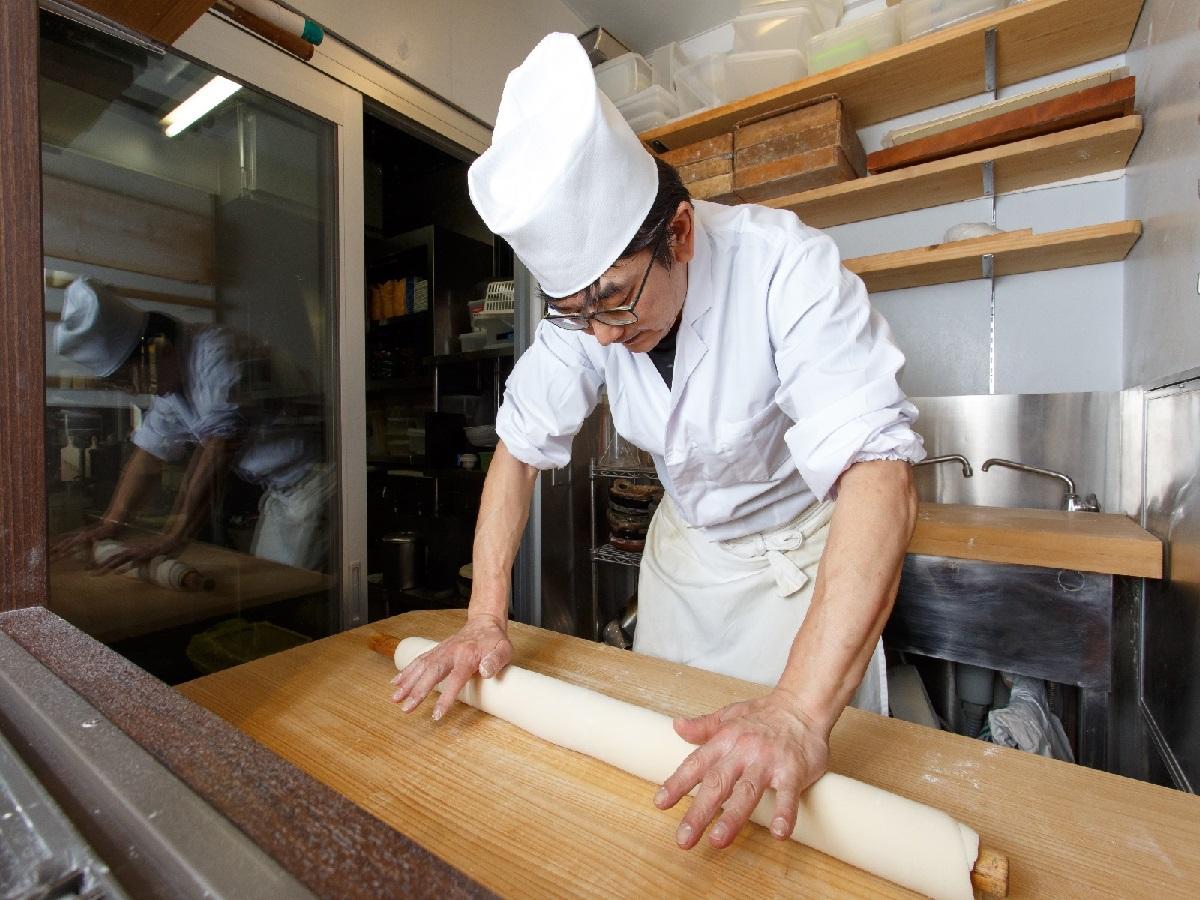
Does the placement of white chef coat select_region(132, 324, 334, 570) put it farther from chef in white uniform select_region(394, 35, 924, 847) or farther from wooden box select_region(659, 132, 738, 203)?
wooden box select_region(659, 132, 738, 203)

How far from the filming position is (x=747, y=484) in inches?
44.7

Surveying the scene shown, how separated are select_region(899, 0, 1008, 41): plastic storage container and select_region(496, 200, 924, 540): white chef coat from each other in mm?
1499

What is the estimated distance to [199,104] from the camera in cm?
142

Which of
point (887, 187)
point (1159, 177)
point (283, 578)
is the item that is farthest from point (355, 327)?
point (1159, 177)

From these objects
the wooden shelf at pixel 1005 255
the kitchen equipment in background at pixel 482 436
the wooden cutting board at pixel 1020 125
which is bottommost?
the kitchen equipment in background at pixel 482 436

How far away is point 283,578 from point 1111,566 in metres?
1.95

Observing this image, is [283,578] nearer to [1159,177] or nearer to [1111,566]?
[1111,566]

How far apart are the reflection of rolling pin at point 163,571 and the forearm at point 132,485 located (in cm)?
6

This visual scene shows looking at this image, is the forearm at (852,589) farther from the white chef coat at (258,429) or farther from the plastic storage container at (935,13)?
the plastic storage container at (935,13)

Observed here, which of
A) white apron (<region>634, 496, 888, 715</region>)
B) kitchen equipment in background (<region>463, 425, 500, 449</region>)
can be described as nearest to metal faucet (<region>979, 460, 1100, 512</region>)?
white apron (<region>634, 496, 888, 715</region>)

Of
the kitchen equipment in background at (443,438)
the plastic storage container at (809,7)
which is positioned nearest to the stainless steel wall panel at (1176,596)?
the plastic storage container at (809,7)

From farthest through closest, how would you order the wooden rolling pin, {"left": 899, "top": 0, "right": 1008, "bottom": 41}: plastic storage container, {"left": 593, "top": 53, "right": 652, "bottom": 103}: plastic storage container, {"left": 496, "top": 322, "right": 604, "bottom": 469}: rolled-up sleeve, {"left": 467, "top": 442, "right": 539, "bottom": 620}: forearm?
{"left": 593, "top": 53, "right": 652, "bottom": 103}: plastic storage container
{"left": 899, "top": 0, "right": 1008, "bottom": 41}: plastic storage container
{"left": 496, "top": 322, "right": 604, "bottom": 469}: rolled-up sleeve
{"left": 467, "top": 442, "right": 539, "bottom": 620}: forearm
the wooden rolling pin

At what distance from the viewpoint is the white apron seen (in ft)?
3.76

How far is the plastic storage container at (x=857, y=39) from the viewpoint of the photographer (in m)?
2.02
